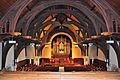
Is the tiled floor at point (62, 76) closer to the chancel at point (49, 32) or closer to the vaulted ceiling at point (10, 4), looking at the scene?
the chancel at point (49, 32)

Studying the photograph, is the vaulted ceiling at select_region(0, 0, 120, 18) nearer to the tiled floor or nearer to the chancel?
the chancel

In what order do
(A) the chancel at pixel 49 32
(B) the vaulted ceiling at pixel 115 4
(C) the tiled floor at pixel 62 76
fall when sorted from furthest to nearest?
(A) the chancel at pixel 49 32, (B) the vaulted ceiling at pixel 115 4, (C) the tiled floor at pixel 62 76

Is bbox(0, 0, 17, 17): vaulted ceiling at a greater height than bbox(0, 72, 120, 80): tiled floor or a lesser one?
greater

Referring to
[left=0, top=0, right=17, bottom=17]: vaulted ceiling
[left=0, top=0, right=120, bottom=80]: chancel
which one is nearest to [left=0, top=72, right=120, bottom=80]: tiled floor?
[left=0, top=0, right=120, bottom=80]: chancel

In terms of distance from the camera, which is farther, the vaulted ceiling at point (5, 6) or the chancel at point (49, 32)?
the chancel at point (49, 32)

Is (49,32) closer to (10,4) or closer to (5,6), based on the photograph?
(10,4)

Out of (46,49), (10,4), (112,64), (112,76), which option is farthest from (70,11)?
(46,49)

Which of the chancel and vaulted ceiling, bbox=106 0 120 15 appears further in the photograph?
the chancel

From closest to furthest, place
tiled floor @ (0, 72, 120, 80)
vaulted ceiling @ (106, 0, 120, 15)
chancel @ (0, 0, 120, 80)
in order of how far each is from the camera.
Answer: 1. tiled floor @ (0, 72, 120, 80)
2. vaulted ceiling @ (106, 0, 120, 15)
3. chancel @ (0, 0, 120, 80)

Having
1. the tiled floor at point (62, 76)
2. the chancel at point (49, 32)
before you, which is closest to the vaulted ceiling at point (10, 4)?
the chancel at point (49, 32)

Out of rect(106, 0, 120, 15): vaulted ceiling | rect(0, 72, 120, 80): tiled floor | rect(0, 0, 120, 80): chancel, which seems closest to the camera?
rect(0, 72, 120, 80): tiled floor

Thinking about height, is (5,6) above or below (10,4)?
below

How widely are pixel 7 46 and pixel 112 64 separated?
7508mm

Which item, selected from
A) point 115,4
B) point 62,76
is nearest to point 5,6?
point 62,76
